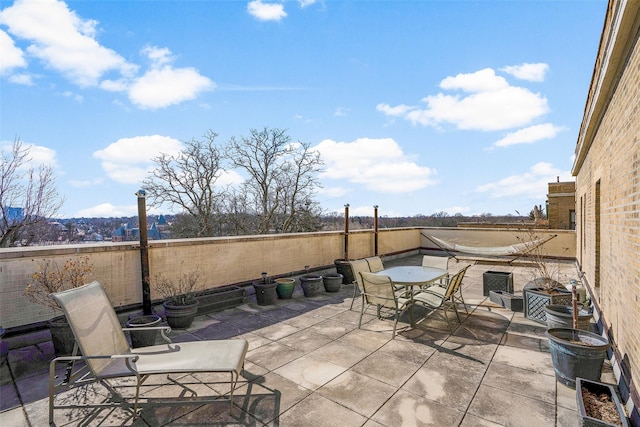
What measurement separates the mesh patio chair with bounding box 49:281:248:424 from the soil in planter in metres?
2.44

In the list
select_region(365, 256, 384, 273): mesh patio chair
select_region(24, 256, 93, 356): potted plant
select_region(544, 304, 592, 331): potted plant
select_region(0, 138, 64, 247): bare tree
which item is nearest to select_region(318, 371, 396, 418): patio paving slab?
select_region(544, 304, 592, 331): potted plant

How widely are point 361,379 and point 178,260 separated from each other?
136 inches

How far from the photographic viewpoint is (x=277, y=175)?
17.9 m

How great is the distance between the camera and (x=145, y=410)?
2.32 metres

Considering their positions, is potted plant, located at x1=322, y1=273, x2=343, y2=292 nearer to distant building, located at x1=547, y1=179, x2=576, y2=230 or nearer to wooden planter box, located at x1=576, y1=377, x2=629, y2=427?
wooden planter box, located at x1=576, y1=377, x2=629, y2=427

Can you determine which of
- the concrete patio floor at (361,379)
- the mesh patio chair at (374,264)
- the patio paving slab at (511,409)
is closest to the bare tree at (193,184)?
the mesh patio chair at (374,264)

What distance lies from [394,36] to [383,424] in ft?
23.0

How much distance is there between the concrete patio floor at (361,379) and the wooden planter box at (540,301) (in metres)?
0.24

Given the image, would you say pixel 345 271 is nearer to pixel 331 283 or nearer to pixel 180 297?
pixel 331 283

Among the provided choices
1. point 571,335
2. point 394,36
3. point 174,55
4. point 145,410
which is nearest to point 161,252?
point 145,410

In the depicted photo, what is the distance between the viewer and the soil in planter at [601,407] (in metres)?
1.95

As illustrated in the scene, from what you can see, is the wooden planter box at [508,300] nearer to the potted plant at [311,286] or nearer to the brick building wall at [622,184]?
the brick building wall at [622,184]

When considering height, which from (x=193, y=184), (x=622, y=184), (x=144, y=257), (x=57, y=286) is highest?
(x=193, y=184)

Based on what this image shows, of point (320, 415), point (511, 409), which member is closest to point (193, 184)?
point (320, 415)
